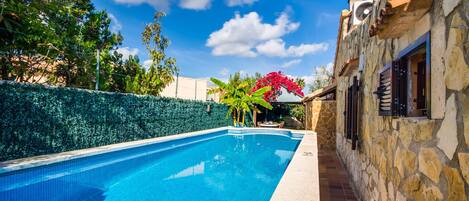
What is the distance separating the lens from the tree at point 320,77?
35.9m

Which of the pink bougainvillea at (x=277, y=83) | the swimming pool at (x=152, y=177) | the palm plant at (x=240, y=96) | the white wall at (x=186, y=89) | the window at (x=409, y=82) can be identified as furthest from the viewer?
the white wall at (x=186, y=89)

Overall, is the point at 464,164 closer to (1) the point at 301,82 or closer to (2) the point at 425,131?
(2) the point at 425,131

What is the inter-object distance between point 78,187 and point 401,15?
7200 millimetres

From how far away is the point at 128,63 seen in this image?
19406 millimetres

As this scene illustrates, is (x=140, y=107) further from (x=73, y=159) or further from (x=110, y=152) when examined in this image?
(x=73, y=159)

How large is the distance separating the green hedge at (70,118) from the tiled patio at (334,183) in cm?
815

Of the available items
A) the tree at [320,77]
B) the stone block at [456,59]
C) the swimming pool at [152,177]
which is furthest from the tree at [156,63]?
the tree at [320,77]

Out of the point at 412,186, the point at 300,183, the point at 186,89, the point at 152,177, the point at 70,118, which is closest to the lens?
the point at 412,186

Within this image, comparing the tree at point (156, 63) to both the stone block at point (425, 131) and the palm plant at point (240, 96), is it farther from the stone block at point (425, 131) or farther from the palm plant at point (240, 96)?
the stone block at point (425, 131)

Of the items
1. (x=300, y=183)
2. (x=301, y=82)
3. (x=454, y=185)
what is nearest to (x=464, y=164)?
(x=454, y=185)

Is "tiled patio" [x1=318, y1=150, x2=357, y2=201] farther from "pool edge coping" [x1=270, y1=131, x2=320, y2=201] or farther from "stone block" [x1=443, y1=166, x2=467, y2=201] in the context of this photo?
"stone block" [x1=443, y1=166, x2=467, y2=201]

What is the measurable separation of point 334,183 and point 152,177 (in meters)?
4.76

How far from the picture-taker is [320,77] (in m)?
36.8

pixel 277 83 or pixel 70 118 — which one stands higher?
pixel 277 83
